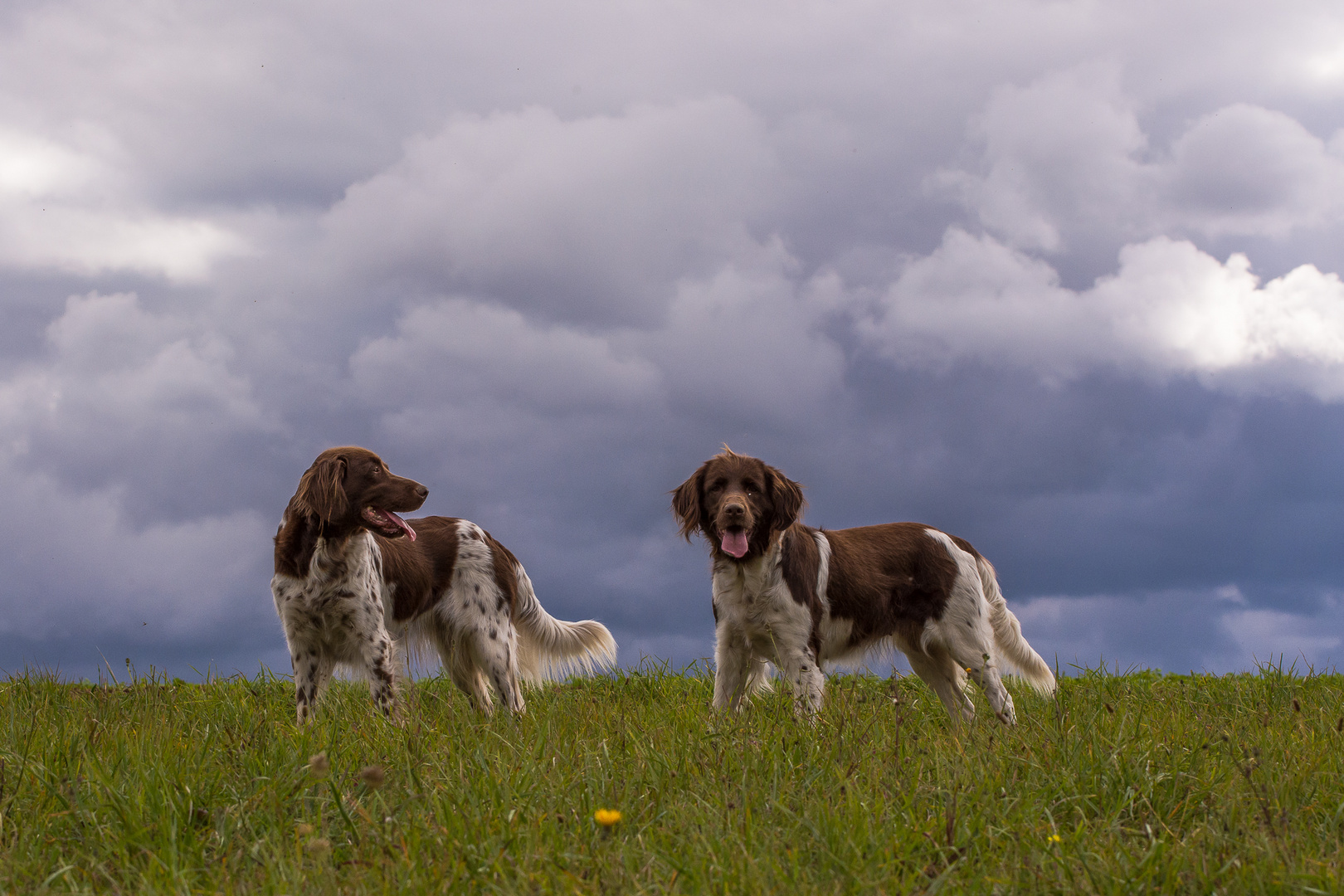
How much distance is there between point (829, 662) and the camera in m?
7.63

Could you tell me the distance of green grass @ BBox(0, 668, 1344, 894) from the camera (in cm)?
326

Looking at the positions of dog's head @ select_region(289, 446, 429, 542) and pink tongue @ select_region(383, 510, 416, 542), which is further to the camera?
pink tongue @ select_region(383, 510, 416, 542)

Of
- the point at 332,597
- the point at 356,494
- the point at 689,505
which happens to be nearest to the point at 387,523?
the point at 356,494

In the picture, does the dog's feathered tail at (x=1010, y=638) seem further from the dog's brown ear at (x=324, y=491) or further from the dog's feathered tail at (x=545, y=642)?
the dog's brown ear at (x=324, y=491)

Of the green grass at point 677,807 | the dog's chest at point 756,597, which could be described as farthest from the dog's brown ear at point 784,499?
the green grass at point 677,807

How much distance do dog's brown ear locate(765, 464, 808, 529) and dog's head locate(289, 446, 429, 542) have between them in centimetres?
253

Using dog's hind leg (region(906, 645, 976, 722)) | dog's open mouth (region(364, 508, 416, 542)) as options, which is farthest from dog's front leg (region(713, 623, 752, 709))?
dog's open mouth (region(364, 508, 416, 542))

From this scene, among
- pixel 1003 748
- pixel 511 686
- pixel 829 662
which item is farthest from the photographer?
pixel 511 686

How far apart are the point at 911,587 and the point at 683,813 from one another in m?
4.70

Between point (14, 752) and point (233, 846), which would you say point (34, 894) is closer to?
point (233, 846)

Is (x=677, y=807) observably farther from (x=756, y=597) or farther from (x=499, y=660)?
(x=499, y=660)

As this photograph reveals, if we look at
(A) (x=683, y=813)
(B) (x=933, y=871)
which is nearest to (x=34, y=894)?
(A) (x=683, y=813)

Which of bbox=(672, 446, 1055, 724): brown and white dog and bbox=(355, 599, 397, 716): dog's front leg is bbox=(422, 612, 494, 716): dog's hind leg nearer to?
bbox=(355, 599, 397, 716): dog's front leg

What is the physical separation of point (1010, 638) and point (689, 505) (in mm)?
3054
